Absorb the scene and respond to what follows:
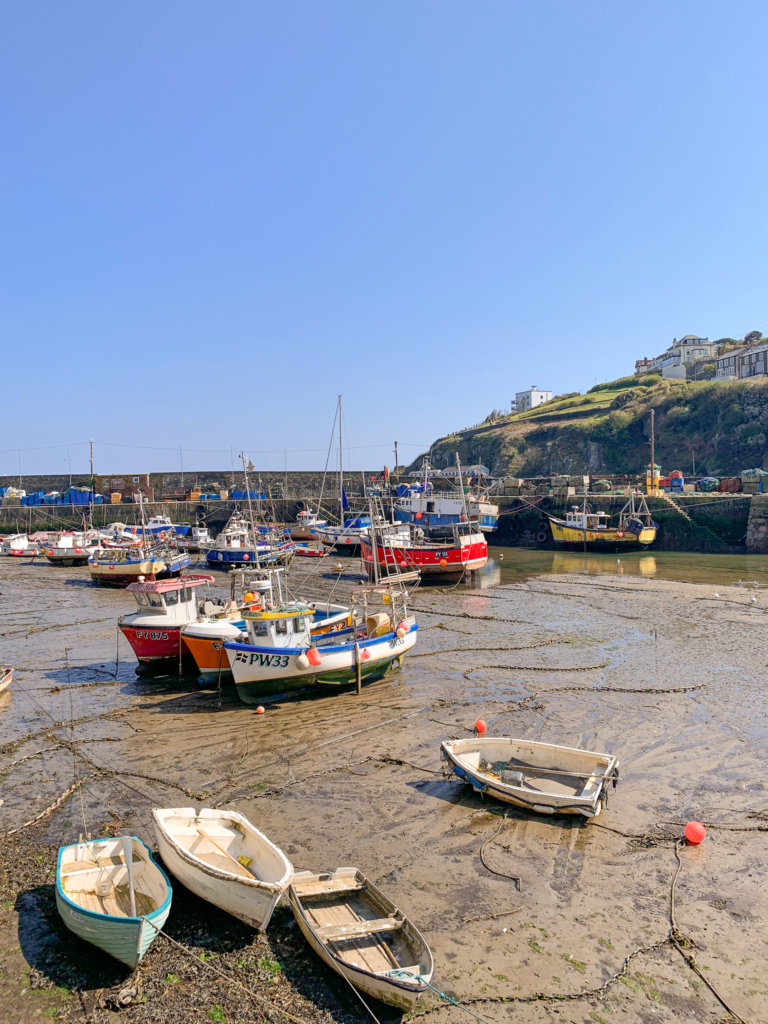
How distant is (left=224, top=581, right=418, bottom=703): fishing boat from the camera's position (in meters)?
14.1

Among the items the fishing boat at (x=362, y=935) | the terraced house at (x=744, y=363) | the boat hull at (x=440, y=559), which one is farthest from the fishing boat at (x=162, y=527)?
the terraced house at (x=744, y=363)

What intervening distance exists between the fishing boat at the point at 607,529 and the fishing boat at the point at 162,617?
111ft

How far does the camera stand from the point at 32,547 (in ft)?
170

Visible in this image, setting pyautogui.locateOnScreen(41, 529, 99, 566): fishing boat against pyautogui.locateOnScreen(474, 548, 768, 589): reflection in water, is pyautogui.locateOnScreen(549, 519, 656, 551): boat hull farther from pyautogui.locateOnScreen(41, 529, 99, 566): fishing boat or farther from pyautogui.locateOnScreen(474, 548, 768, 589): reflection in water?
pyautogui.locateOnScreen(41, 529, 99, 566): fishing boat

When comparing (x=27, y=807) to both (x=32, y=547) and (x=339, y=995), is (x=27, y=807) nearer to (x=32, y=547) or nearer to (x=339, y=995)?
(x=339, y=995)

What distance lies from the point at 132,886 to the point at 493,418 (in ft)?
390

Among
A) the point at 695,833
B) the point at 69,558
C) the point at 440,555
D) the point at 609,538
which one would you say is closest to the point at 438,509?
the point at 609,538

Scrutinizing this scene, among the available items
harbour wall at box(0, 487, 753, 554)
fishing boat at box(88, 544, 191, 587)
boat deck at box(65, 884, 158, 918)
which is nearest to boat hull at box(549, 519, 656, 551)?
harbour wall at box(0, 487, 753, 554)

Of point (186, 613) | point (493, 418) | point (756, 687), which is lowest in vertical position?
point (756, 687)

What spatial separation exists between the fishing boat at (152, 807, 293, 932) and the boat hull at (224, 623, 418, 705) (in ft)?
18.9

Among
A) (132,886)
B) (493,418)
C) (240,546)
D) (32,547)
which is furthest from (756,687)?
(493,418)

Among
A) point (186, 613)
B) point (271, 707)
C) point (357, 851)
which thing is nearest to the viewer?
point (357, 851)

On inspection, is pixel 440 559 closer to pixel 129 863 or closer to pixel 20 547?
pixel 129 863

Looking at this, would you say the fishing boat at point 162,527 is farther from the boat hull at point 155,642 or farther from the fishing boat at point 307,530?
the boat hull at point 155,642
